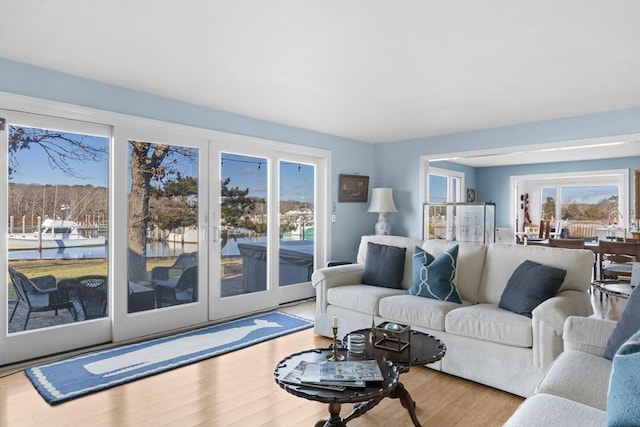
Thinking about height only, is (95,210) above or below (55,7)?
below

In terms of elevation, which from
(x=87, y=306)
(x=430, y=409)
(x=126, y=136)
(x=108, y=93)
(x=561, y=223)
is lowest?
(x=430, y=409)

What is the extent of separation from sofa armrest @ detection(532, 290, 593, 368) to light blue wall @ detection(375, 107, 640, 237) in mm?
2734

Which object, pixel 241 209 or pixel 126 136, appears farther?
pixel 241 209

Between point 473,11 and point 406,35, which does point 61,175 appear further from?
point 473,11

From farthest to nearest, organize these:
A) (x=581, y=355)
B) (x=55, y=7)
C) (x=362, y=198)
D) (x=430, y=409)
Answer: (x=362, y=198) → (x=430, y=409) → (x=55, y=7) → (x=581, y=355)

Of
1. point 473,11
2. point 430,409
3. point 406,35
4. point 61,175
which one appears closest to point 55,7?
point 61,175

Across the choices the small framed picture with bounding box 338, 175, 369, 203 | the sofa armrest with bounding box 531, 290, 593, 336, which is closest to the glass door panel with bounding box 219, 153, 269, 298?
the small framed picture with bounding box 338, 175, 369, 203

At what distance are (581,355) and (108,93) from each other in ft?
12.8

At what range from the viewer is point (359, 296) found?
3559 mm

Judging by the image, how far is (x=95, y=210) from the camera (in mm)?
3498

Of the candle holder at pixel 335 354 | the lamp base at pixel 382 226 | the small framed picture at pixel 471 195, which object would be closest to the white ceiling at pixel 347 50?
the candle holder at pixel 335 354

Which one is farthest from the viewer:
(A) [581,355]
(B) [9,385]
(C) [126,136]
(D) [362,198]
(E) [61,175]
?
(D) [362,198]

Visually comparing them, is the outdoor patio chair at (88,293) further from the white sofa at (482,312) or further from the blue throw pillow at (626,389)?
the blue throw pillow at (626,389)

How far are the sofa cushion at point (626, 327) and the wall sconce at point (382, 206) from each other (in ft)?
12.8
